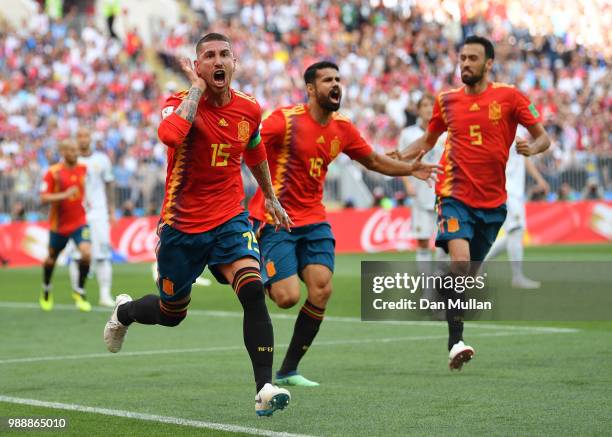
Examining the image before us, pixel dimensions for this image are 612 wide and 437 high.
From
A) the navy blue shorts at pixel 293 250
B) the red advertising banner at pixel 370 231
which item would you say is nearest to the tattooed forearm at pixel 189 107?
the navy blue shorts at pixel 293 250

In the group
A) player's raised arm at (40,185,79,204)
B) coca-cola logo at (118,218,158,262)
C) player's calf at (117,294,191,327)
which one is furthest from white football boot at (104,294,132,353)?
coca-cola logo at (118,218,158,262)

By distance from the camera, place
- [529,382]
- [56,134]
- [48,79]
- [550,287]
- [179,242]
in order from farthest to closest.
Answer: [48,79] → [56,134] → [550,287] → [529,382] → [179,242]

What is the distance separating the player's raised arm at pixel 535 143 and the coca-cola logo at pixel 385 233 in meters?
18.1

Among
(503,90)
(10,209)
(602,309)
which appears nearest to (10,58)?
(10,209)

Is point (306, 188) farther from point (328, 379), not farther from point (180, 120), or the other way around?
point (180, 120)

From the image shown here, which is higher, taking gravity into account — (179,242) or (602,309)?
(179,242)

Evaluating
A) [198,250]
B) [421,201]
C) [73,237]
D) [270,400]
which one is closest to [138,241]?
[73,237]

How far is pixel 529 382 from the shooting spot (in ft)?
30.7

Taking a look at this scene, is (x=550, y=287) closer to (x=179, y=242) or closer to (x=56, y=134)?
(x=179, y=242)

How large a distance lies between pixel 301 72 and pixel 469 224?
25.8 meters

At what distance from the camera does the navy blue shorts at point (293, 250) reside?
32.2ft

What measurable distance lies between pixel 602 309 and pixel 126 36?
77.5ft

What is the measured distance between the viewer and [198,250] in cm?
836

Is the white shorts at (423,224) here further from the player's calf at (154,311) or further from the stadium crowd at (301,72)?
the stadium crowd at (301,72)
